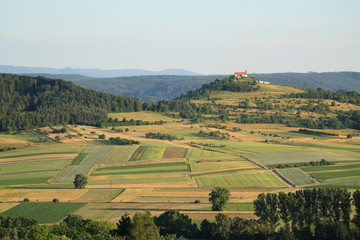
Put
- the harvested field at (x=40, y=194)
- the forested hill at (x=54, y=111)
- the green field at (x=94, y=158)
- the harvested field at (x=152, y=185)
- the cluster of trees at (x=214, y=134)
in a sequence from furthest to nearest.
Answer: the forested hill at (x=54, y=111) → the cluster of trees at (x=214, y=134) → the green field at (x=94, y=158) → the harvested field at (x=152, y=185) → the harvested field at (x=40, y=194)

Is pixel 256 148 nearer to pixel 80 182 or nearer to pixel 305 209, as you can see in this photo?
pixel 80 182

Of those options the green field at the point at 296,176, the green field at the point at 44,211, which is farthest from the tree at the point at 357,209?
the green field at the point at 44,211

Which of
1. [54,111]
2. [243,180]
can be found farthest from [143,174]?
[54,111]

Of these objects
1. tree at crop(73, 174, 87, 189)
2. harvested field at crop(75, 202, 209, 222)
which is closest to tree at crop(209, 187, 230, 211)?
harvested field at crop(75, 202, 209, 222)

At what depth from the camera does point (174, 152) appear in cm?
12225

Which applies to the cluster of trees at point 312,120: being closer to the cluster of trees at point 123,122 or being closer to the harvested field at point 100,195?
the cluster of trees at point 123,122

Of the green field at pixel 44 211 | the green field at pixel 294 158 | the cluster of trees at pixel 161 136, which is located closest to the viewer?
the green field at pixel 44 211

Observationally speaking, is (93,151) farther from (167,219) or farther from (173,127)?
(167,219)

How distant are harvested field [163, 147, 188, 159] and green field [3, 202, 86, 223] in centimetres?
4041

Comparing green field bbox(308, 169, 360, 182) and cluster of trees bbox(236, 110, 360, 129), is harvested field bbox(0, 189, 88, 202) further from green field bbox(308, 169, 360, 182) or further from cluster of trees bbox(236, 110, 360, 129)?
cluster of trees bbox(236, 110, 360, 129)

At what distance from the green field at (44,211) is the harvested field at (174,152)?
40.4 meters

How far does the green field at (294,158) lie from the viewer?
111 meters

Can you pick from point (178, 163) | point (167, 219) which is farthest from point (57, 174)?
point (167, 219)

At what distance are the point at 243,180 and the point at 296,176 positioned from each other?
10.3m
